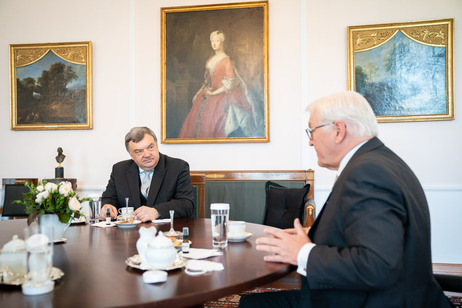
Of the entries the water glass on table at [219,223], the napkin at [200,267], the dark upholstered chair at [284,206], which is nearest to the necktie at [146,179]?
the dark upholstered chair at [284,206]

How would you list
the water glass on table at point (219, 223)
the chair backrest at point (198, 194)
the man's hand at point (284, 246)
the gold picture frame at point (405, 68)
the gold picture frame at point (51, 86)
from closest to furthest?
the man's hand at point (284, 246), the water glass on table at point (219, 223), the chair backrest at point (198, 194), the gold picture frame at point (405, 68), the gold picture frame at point (51, 86)

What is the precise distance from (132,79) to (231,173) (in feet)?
6.09

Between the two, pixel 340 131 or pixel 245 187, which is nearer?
pixel 340 131

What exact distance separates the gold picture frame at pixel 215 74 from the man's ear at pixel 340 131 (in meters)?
3.19

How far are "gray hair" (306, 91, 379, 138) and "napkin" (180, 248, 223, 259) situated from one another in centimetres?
75

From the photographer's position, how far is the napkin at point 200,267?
1.42m

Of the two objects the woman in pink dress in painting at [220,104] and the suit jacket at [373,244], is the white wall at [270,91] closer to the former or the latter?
the woman in pink dress in painting at [220,104]

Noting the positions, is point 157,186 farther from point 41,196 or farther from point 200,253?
point 200,253

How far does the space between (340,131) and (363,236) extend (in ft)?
1.65

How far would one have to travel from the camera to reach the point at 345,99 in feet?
5.33

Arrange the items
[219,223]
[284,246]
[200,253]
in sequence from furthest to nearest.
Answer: [219,223]
[200,253]
[284,246]

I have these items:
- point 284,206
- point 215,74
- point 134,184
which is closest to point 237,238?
point 134,184

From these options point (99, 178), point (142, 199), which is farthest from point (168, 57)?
point (142, 199)

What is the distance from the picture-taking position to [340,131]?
163cm
